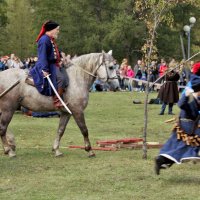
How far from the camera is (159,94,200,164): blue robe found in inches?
352

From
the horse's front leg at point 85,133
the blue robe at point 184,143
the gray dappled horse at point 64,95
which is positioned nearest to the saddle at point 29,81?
the gray dappled horse at point 64,95

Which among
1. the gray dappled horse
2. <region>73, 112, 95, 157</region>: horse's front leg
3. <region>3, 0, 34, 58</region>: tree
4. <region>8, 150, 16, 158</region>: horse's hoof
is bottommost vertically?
<region>3, 0, 34, 58</region>: tree

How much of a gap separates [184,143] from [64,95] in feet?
11.8

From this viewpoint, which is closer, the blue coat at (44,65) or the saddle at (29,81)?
the blue coat at (44,65)

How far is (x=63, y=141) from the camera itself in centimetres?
1413

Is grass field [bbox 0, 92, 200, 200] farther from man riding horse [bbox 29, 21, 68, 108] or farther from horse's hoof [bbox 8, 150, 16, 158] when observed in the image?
man riding horse [bbox 29, 21, 68, 108]

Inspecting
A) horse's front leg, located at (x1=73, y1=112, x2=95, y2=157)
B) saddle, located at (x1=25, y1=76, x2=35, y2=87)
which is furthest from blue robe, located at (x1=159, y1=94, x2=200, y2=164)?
saddle, located at (x1=25, y1=76, x2=35, y2=87)

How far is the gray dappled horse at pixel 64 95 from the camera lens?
11.9 m

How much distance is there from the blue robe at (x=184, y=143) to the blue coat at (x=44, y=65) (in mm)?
3267

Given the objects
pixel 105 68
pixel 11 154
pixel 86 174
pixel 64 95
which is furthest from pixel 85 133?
pixel 86 174

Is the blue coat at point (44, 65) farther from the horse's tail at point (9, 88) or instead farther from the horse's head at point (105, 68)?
the horse's head at point (105, 68)

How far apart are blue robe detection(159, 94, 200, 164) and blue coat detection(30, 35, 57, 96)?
3.27 meters

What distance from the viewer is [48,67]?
38.2 feet

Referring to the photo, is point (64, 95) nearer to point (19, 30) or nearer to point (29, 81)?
point (29, 81)
